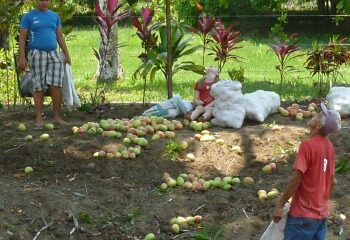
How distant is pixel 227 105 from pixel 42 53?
76.3 inches

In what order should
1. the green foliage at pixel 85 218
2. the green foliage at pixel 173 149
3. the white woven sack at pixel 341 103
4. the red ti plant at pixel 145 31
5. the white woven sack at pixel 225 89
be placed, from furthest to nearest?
1. the red ti plant at pixel 145 31
2. the white woven sack at pixel 341 103
3. the white woven sack at pixel 225 89
4. the green foliage at pixel 173 149
5. the green foliage at pixel 85 218

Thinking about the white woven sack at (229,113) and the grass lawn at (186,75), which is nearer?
the white woven sack at (229,113)

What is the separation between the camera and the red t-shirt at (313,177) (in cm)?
434

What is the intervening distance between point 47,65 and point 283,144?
2.52 metres

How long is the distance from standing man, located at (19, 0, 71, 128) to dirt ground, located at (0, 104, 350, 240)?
411 millimetres

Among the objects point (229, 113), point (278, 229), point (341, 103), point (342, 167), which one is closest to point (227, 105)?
point (229, 113)

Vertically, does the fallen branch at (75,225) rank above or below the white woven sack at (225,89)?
below

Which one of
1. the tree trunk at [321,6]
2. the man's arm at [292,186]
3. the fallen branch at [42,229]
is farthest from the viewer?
the tree trunk at [321,6]

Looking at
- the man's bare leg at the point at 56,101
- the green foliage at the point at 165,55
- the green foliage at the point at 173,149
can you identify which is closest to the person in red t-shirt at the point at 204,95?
the green foliage at the point at 165,55

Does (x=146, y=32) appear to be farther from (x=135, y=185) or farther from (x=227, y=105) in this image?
(x=135, y=185)

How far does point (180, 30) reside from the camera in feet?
30.3

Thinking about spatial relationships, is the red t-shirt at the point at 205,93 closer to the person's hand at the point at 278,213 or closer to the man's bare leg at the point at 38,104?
the man's bare leg at the point at 38,104

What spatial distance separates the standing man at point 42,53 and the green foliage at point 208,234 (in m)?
2.70

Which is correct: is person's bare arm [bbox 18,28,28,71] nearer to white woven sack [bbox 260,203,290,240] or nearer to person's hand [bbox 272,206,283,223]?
white woven sack [bbox 260,203,290,240]
